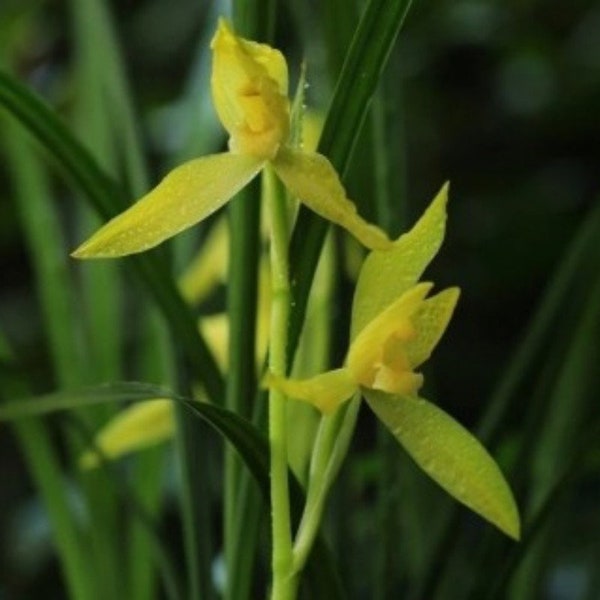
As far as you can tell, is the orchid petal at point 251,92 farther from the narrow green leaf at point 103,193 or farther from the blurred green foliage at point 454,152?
the blurred green foliage at point 454,152

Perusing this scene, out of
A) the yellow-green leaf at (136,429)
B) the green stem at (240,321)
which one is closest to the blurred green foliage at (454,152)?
the yellow-green leaf at (136,429)

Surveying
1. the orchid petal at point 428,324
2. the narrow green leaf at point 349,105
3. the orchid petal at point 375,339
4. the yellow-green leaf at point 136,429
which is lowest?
the yellow-green leaf at point 136,429

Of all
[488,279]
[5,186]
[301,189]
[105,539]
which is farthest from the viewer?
[5,186]

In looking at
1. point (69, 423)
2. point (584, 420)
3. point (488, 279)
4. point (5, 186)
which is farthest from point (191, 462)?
point (5, 186)

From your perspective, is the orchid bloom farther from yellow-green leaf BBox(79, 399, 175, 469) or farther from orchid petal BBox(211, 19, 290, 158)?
yellow-green leaf BBox(79, 399, 175, 469)

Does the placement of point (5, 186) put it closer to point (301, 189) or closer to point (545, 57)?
point (545, 57)

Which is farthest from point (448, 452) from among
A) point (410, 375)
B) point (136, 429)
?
point (136, 429)

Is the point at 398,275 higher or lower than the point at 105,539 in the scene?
higher

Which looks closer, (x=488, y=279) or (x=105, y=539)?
(x=105, y=539)
